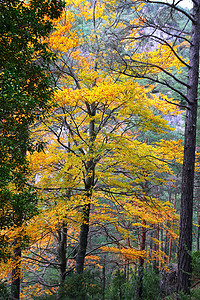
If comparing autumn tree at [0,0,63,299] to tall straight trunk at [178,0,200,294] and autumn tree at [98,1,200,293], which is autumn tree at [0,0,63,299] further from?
tall straight trunk at [178,0,200,294]

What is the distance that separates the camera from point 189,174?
4.29 metres

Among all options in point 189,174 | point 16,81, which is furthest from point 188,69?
point 16,81

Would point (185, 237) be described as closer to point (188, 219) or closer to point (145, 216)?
point (188, 219)

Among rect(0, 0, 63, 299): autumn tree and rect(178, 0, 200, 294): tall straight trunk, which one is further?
rect(178, 0, 200, 294): tall straight trunk

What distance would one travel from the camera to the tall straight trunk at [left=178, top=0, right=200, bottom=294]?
13.0ft

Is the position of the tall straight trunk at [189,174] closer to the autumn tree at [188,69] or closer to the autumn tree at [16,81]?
the autumn tree at [188,69]

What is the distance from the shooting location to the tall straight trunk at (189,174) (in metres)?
3.97

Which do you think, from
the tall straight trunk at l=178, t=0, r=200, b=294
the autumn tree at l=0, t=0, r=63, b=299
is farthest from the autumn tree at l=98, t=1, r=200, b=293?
the autumn tree at l=0, t=0, r=63, b=299

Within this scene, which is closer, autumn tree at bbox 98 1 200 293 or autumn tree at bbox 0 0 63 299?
autumn tree at bbox 0 0 63 299

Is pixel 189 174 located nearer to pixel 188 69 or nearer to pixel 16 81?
pixel 188 69

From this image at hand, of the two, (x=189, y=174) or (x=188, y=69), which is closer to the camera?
(x=189, y=174)

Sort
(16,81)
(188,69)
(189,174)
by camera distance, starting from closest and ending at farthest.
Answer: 1. (16,81)
2. (189,174)
3. (188,69)

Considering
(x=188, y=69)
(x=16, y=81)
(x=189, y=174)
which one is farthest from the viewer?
(x=188, y=69)

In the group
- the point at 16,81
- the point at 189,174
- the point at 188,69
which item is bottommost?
the point at 189,174
